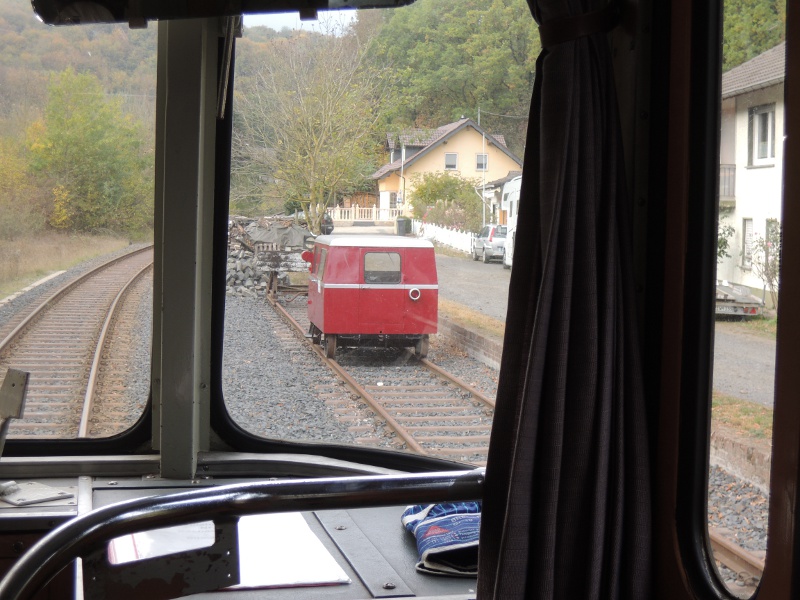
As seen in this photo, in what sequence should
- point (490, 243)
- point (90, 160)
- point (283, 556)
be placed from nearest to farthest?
point (283, 556) < point (490, 243) < point (90, 160)

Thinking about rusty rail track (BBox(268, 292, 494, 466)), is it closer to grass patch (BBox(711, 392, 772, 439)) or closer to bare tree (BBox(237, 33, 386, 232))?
bare tree (BBox(237, 33, 386, 232))

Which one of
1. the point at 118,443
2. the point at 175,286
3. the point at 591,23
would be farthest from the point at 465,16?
the point at 118,443

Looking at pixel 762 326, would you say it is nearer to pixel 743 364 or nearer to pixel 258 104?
pixel 743 364

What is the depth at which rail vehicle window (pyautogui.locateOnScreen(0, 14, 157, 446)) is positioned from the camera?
2672mm

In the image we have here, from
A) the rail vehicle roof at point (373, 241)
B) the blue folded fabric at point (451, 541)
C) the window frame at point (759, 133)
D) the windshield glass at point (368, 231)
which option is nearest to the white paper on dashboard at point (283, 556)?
the blue folded fabric at point (451, 541)

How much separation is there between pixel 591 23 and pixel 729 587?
3.46ft

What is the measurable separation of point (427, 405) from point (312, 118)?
102cm

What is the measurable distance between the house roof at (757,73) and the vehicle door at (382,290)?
4.83 ft

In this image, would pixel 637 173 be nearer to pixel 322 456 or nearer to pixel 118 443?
pixel 322 456

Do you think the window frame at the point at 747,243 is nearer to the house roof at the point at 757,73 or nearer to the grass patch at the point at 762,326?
the grass patch at the point at 762,326

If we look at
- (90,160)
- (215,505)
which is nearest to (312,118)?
(90,160)

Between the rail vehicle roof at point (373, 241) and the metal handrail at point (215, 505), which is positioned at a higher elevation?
the rail vehicle roof at point (373, 241)

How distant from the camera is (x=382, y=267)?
290cm

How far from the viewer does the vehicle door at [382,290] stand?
290 cm
